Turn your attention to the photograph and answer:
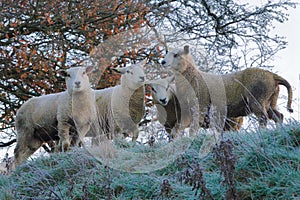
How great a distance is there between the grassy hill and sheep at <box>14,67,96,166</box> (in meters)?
1.58

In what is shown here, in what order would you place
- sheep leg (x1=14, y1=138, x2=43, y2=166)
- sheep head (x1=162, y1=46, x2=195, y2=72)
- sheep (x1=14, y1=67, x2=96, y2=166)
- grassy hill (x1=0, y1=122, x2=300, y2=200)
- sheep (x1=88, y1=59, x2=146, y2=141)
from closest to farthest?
1. grassy hill (x1=0, y1=122, x2=300, y2=200)
2. sheep (x1=14, y1=67, x2=96, y2=166)
3. sheep (x1=88, y1=59, x2=146, y2=141)
4. sheep head (x1=162, y1=46, x2=195, y2=72)
5. sheep leg (x1=14, y1=138, x2=43, y2=166)

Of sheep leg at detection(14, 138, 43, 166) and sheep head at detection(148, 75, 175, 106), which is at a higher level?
sheep head at detection(148, 75, 175, 106)

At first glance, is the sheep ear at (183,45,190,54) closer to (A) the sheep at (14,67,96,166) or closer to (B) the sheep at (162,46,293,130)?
(B) the sheep at (162,46,293,130)

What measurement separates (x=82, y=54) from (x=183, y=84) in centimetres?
327

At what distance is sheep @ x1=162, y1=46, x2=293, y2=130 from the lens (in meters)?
7.69

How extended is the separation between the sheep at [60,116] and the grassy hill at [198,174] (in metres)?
1.58

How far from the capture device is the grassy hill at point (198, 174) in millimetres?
3766

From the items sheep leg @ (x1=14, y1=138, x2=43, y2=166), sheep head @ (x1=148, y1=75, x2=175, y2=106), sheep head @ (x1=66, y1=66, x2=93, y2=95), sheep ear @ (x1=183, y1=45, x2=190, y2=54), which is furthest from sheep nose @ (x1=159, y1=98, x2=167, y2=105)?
sheep leg @ (x1=14, y1=138, x2=43, y2=166)

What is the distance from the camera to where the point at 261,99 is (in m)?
7.68

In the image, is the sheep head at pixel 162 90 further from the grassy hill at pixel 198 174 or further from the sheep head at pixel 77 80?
the grassy hill at pixel 198 174

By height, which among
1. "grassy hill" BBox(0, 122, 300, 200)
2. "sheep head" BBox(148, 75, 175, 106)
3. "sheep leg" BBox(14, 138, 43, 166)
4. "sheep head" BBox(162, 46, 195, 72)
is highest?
"sheep head" BBox(162, 46, 195, 72)

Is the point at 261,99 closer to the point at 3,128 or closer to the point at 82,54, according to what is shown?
the point at 82,54

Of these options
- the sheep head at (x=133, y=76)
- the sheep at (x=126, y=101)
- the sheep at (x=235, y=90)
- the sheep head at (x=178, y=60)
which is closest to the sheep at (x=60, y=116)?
the sheep at (x=126, y=101)

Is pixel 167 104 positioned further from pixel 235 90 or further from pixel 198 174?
pixel 198 174
